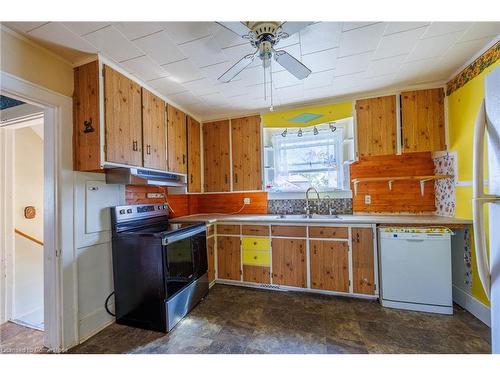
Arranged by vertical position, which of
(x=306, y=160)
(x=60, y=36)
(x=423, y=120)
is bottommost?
(x=306, y=160)

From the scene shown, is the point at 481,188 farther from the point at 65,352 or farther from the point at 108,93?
the point at 65,352

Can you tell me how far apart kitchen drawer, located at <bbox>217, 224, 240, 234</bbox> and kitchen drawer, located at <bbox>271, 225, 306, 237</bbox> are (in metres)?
0.49

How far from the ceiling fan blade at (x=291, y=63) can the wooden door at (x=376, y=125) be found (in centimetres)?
146

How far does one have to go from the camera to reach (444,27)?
5.49 feet

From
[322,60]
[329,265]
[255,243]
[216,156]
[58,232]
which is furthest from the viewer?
[216,156]

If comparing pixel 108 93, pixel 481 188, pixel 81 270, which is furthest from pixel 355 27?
pixel 81 270

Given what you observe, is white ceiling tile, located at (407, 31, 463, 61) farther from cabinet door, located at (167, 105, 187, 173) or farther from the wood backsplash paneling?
cabinet door, located at (167, 105, 187, 173)

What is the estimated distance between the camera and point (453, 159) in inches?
97.7

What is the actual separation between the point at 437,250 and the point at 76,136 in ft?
11.7

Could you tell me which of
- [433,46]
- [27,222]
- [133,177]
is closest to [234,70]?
[133,177]

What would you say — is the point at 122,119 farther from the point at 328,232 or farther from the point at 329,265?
the point at 329,265

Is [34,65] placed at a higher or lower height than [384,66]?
lower

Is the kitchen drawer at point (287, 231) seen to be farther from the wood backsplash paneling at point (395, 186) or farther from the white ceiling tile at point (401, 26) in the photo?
the white ceiling tile at point (401, 26)

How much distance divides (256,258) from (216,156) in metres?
1.67
